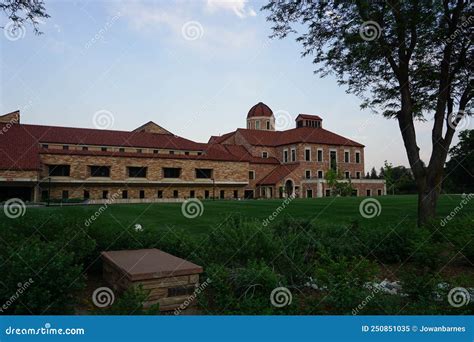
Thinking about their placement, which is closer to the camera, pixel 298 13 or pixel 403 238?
pixel 403 238

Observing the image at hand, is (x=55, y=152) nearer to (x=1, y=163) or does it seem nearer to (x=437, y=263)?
(x=1, y=163)

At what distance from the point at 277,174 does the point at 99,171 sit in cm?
2534

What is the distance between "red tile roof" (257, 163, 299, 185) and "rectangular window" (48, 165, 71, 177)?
26.1m

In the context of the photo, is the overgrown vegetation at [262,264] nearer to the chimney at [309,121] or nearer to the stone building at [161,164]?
the stone building at [161,164]

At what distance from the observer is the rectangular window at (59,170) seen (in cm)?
3831

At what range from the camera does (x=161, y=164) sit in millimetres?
43250

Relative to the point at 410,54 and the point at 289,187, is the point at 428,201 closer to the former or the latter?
the point at 410,54

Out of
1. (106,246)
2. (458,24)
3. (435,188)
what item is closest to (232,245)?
(106,246)

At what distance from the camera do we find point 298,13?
A: 44.9 ft

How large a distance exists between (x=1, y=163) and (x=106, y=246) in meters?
32.8

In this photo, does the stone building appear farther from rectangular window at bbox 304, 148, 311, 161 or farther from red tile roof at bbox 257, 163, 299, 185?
red tile roof at bbox 257, 163, 299, 185

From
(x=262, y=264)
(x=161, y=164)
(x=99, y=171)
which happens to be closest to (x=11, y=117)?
(x=99, y=171)

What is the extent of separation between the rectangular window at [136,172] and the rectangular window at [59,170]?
651cm

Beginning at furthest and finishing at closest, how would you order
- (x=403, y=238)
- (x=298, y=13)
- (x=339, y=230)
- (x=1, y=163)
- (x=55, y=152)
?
(x=55, y=152), (x=1, y=163), (x=298, y=13), (x=339, y=230), (x=403, y=238)
